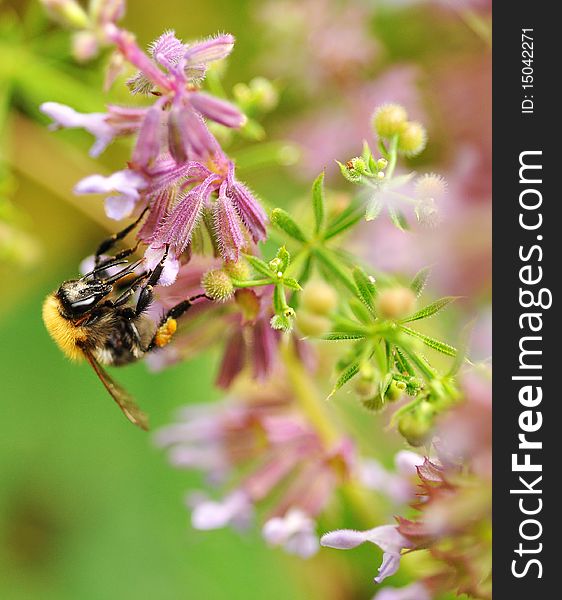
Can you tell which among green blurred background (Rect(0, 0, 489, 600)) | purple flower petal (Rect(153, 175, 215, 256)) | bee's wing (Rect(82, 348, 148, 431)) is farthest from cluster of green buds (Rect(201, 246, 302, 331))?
green blurred background (Rect(0, 0, 489, 600))

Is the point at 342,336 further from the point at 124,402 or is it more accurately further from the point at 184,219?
the point at 124,402

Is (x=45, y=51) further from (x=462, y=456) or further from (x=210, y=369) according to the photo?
(x=462, y=456)

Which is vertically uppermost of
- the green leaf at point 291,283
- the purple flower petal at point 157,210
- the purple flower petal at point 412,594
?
the purple flower petal at point 157,210

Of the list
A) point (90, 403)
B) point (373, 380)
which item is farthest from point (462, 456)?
point (90, 403)

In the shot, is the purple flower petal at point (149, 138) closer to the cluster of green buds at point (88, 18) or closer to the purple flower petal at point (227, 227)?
the purple flower petal at point (227, 227)

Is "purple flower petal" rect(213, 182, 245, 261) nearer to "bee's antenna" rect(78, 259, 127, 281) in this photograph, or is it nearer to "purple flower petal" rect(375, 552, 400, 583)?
"bee's antenna" rect(78, 259, 127, 281)

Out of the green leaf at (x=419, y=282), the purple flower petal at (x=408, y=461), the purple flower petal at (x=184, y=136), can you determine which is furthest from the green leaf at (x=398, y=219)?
the purple flower petal at (x=408, y=461)
